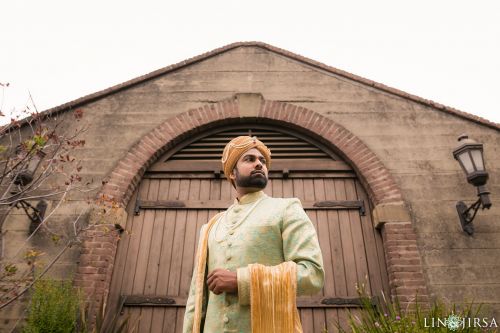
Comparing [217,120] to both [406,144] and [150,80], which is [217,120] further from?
[406,144]

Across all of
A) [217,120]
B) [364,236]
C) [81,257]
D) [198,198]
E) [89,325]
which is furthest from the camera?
[217,120]

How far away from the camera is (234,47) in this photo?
6.32 m

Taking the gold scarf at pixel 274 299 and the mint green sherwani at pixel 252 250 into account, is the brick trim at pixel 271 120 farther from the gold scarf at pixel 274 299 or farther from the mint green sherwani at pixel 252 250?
the gold scarf at pixel 274 299

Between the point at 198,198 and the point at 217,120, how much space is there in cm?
127

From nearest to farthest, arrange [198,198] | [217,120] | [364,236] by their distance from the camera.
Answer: [364,236] < [198,198] < [217,120]

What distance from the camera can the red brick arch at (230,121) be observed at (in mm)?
4840

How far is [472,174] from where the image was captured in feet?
14.4

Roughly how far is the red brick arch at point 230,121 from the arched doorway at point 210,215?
0.18m

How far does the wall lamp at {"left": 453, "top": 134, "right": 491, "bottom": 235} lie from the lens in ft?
14.2

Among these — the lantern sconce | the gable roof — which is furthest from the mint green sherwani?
the gable roof

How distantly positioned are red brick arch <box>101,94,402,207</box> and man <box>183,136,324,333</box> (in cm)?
294

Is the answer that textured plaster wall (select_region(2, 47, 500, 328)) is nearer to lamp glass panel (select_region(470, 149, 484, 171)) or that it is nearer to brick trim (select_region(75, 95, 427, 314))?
brick trim (select_region(75, 95, 427, 314))

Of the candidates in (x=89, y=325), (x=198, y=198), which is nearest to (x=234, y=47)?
(x=198, y=198)

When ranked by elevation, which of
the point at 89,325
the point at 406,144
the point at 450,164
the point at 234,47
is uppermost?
the point at 234,47
